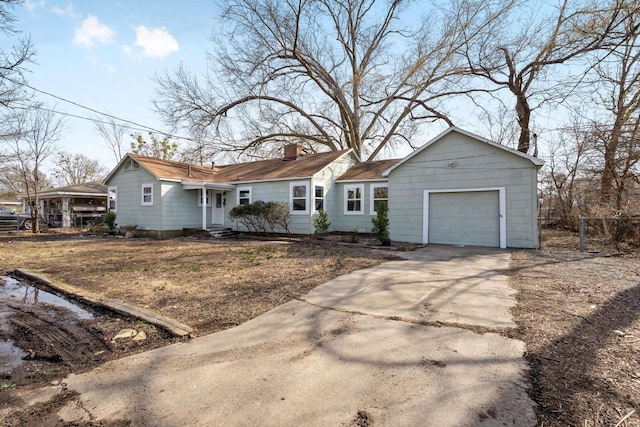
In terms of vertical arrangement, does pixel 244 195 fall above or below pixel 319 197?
above

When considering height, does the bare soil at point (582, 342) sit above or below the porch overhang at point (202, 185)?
below

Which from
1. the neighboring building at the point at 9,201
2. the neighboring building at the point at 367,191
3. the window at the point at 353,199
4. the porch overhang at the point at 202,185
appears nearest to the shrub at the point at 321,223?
the neighboring building at the point at 367,191

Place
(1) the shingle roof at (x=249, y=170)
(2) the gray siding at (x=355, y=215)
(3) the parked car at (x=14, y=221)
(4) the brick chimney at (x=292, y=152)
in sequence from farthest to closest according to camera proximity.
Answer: (4) the brick chimney at (x=292, y=152) < (3) the parked car at (x=14, y=221) < (1) the shingle roof at (x=249, y=170) < (2) the gray siding at (x=355, y=215)

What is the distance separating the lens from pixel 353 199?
1566cm

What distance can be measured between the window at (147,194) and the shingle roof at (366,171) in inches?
368

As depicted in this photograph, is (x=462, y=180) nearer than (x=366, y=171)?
Yes

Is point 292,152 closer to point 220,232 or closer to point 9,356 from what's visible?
point 220,232

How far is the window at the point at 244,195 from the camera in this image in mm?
16733

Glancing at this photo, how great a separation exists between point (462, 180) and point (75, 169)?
44.6 meters

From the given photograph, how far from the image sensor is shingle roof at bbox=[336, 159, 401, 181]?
15.3 m

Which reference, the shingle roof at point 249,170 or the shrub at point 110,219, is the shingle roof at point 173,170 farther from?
the shrub at point 110,219

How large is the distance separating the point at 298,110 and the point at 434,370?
24.6 metres

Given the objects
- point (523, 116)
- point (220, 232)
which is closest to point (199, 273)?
point (220, 232)

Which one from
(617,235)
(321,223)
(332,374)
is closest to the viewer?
(332,374)
